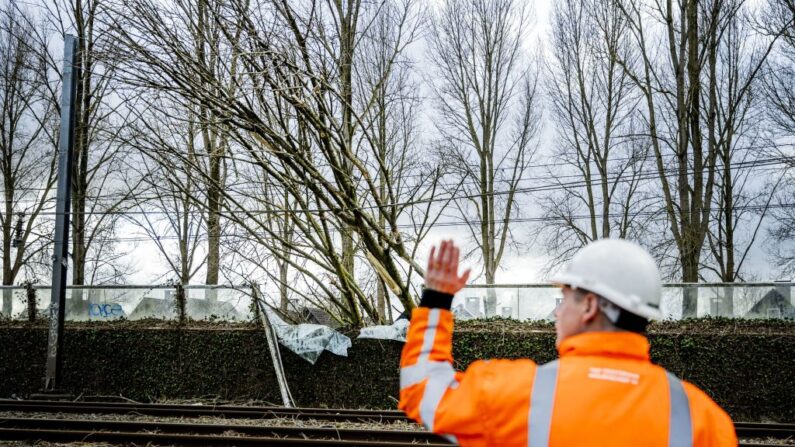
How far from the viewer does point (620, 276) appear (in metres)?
1.69

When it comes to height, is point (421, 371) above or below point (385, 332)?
above

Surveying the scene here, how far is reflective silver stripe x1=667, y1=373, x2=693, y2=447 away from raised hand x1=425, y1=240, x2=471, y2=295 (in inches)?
24.7

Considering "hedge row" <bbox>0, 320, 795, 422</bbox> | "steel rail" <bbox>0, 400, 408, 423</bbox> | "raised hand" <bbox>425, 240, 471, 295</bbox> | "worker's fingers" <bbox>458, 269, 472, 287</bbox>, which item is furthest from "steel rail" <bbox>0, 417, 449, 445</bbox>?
"raised hand" <bbox>425, 240, 471, 295</bbox>

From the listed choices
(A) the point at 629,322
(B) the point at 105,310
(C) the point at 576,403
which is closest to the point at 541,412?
(C) the point at 576,403

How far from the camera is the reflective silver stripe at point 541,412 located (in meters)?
1.51

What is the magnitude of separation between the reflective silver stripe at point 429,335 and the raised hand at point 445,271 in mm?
76

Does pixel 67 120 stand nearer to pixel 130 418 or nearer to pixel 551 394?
pixel 130 418

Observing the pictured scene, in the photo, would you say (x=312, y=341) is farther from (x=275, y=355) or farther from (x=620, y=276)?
(x=620, y=276)

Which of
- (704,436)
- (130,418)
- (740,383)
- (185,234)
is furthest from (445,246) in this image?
(185,234)

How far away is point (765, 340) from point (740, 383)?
108 cm

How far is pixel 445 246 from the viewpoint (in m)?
1.87

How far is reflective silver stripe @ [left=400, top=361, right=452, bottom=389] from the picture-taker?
1690 mm

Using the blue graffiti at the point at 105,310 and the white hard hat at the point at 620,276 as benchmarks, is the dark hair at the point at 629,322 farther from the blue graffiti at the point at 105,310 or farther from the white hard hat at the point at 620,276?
the blue graffiti at the point at 105,310

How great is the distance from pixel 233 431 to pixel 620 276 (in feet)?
31.6
